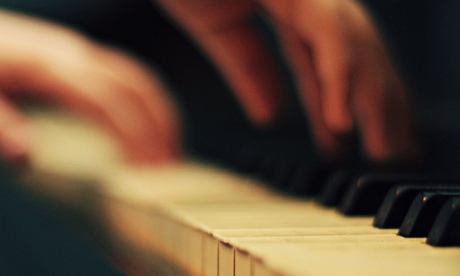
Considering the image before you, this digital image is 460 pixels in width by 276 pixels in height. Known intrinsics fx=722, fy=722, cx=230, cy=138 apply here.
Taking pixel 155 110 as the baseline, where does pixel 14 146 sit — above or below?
below

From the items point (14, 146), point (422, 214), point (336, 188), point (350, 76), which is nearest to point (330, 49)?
point (350, 76)

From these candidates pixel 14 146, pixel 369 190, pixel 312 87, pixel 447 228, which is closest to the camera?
pixel 447 228

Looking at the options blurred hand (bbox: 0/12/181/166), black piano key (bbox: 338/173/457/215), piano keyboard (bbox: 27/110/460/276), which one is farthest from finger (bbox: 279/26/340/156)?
blurred hand (bbox: 0/12/181/166)

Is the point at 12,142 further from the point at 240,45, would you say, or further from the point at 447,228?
the point at 447,228

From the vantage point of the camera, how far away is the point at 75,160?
1.26 m

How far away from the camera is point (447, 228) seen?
0.50 meters

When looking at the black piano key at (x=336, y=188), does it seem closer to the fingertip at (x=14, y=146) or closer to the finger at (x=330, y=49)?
the finger at (x=330, y=49)

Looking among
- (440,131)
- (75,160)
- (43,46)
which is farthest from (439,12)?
(43,46)

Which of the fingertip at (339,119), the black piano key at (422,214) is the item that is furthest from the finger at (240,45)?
the black piano key at (422,214)

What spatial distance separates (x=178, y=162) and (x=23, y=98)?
381mm

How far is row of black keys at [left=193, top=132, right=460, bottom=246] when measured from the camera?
523mm

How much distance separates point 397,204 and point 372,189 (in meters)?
0.09

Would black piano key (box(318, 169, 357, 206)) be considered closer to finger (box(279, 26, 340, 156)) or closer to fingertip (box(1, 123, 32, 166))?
finger (box(279, 26, 340, 156))

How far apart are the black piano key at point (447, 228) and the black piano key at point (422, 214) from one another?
2cm
